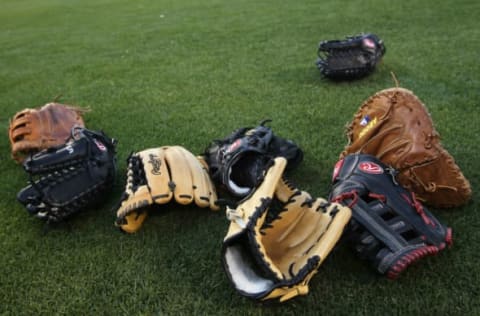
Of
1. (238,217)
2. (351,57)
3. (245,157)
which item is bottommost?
(351,57)

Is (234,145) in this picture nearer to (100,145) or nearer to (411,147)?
(100,145)

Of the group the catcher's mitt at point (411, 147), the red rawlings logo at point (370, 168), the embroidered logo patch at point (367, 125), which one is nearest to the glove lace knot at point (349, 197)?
the red rawlings logo at point (370, 168)

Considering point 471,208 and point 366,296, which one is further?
point 471,208

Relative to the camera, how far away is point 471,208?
185 centimetres

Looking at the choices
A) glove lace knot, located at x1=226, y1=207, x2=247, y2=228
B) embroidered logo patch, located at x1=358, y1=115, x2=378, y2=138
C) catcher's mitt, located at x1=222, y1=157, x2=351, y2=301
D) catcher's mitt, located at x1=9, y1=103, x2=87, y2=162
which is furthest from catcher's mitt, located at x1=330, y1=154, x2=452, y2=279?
catcher's mitt, located at x1=9, y1=103, x2=87, y2=162

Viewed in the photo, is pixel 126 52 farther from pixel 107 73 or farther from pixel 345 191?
pixel 345 191

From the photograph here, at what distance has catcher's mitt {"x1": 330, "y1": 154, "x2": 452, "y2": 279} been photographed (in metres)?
1.52

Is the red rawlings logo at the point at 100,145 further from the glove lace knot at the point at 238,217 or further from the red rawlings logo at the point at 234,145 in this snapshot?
the glove lace knot at the point at 238,217

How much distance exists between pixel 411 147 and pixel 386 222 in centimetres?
44

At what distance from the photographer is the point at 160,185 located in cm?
191

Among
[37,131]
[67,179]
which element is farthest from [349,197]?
[37,131]

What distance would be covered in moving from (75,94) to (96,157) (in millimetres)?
1938

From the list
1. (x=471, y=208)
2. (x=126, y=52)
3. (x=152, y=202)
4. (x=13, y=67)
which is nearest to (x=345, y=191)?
(x=471, y=208)

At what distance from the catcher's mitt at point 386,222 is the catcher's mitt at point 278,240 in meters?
0.10
